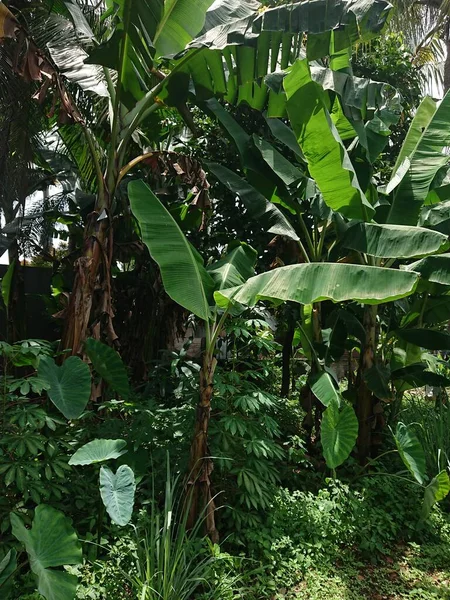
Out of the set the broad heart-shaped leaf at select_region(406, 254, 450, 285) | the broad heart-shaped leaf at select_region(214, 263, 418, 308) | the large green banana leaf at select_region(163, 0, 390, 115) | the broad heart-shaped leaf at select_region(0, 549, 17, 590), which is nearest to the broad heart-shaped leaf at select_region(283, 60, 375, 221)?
the large green banana leaf at select_region(163, 0, 390, 115)

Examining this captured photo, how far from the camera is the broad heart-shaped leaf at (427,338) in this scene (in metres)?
4.58

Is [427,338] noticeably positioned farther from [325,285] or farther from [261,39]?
[261,39]

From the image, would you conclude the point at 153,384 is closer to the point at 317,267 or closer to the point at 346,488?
the point at 346,488

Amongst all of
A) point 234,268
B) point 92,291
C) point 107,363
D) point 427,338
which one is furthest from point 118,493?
point 427,338

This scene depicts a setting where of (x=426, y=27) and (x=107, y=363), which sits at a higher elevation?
(x=426, y=27)

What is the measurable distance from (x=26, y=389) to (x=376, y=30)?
338 cm

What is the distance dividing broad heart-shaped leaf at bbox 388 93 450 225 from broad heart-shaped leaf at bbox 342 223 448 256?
0.66m

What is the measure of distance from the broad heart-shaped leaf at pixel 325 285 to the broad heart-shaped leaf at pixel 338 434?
134 cm

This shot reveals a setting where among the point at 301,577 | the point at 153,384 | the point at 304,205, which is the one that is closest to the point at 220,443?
the point at 301,577

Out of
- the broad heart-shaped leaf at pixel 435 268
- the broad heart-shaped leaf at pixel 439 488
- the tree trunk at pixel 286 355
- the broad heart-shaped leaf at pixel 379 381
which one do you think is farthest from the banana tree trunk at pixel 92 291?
the broad heart-shaped leaf at pixel 439 488

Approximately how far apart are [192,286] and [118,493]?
1.28 m

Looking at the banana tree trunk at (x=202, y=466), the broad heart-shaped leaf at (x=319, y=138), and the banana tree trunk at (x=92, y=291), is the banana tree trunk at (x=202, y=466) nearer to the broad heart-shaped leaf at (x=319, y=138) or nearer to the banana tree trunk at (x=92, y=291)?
the banana tree trunk at (x=92, y=291)

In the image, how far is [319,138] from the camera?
366 cm

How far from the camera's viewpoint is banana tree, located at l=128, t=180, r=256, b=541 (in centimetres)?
318
